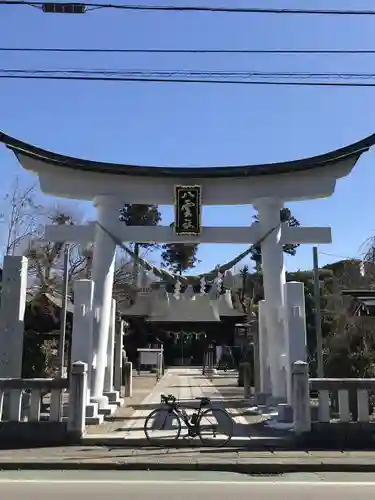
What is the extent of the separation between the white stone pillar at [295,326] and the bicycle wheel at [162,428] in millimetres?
3081

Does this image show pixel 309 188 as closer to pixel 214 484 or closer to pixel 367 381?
pixel 367 381

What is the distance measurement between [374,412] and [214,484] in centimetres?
799

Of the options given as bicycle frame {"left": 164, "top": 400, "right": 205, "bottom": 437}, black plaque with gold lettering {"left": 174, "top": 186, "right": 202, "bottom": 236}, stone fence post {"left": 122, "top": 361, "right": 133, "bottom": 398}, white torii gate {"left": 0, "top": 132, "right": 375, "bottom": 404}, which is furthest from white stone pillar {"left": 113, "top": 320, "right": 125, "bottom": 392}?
bicycle frame {"left": 164, "top": 400, "right": 205, "bottom": 437}

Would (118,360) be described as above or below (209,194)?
below

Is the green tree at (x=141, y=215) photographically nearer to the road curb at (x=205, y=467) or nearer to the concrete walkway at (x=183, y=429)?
the concrete walkway at (x=183, y=429)

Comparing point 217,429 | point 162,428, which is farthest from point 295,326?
point 162,428

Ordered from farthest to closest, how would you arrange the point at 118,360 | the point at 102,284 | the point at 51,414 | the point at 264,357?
1. the point at 118,360
2. the point at 264,357
3. the point at 102,284
4. the point at 51,414

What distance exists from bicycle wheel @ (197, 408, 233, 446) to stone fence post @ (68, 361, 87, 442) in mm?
2498

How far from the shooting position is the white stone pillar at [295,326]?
13617 millimetres

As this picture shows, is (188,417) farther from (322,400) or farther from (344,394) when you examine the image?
(344,394)

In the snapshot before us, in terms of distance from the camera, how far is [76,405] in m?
11.8

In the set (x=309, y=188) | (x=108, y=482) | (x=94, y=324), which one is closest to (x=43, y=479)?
(x=108, y=482)

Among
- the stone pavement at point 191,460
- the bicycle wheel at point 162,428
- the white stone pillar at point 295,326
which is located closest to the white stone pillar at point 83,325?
the bicycle wheel at point 162,428

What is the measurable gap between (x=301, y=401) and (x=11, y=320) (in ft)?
22.7
